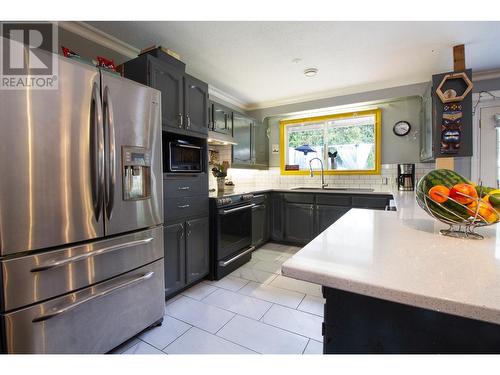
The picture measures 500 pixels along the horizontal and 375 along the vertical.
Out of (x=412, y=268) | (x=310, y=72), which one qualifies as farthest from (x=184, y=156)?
(x=412, y=268)

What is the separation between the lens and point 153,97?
5.82 feet

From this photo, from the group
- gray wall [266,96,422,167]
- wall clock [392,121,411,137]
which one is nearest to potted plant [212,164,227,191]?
gray wall [266,96,422,167]

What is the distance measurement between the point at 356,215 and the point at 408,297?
0.85m

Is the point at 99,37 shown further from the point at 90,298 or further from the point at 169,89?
the point at 90,298

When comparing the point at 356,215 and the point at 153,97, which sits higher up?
the point at 153,97

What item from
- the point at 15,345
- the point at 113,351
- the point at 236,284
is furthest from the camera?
the point at 236,284

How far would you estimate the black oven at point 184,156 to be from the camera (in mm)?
2193

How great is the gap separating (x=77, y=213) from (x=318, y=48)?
248 centimetres

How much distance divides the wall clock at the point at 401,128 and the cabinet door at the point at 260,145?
201 centimetres

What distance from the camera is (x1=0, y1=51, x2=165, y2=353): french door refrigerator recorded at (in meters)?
1.15

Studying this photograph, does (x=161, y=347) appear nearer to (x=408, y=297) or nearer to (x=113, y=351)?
(x=113, y=351)
